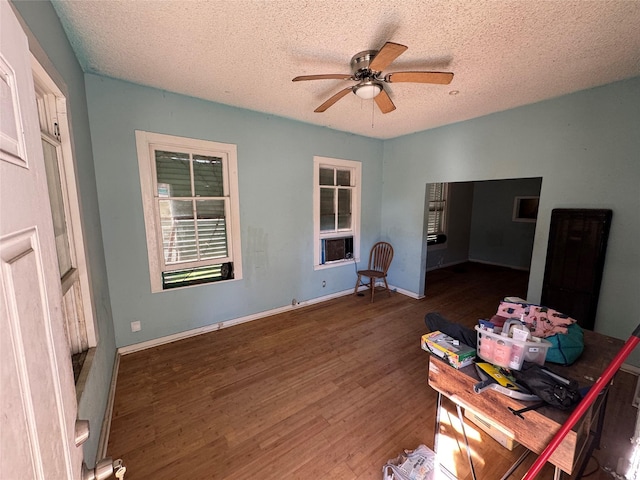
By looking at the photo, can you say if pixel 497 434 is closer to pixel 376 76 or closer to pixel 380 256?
pixel 376 76

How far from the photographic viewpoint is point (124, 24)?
1659 millimetres

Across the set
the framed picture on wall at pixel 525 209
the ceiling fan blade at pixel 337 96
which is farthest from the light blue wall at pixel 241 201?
the framed picture on wall at pixel 525 209

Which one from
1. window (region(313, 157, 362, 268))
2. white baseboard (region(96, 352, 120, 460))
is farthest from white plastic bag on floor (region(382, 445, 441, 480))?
window (region(313, 157, 362, 268))

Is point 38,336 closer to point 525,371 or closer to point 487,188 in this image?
point 525,371

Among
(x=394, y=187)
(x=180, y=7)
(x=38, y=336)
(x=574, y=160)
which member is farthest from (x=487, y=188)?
(x=38, y=336)

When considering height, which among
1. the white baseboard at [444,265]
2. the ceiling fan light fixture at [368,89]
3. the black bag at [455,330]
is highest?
the ceiling fan light fixture at [368,89]

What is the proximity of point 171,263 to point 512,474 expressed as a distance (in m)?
3.31

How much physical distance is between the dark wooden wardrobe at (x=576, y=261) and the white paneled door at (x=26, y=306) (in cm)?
384

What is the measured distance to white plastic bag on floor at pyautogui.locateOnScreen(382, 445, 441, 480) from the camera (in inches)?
53.8

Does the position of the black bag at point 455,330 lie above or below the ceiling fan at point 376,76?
below

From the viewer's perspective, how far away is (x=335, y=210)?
13.7ft

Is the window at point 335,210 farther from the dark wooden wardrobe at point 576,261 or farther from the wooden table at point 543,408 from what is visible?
the wooden table at point 543,408

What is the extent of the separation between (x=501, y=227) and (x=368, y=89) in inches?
249

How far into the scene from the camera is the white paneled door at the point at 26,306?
41 centimetres
